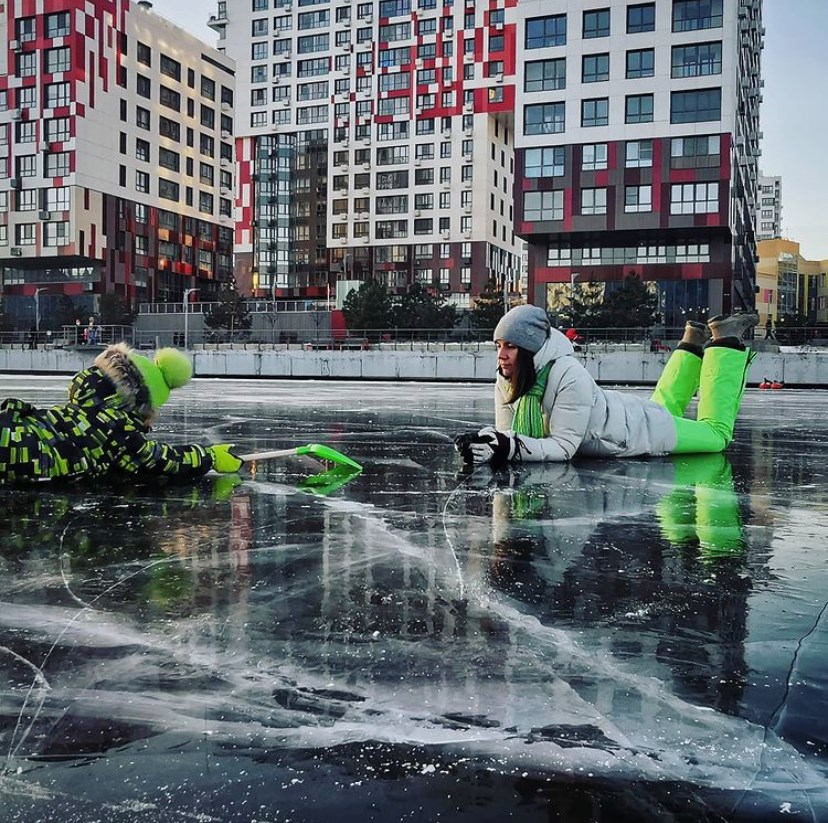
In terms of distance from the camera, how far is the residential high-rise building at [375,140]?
224ft

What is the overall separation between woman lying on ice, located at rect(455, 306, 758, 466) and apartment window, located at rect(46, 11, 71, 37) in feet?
209

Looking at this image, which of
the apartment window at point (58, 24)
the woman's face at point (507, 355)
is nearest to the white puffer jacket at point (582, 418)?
the woman's face at point (507, 355)

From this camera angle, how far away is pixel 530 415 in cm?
525

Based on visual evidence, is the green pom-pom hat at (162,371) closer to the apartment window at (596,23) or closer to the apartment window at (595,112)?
the apartment window at (595,112)

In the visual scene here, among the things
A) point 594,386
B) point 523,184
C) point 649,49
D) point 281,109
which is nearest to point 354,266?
point 281,109

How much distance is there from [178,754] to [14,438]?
331 centimetres

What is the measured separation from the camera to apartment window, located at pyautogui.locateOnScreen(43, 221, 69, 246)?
61.3 m

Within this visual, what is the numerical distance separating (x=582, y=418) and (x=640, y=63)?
1760 inches

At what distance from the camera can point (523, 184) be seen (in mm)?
47594

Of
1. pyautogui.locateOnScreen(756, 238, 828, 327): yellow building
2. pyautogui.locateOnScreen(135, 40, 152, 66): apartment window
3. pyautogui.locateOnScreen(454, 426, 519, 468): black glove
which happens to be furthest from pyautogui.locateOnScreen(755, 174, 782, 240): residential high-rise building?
pyautogui.locateOnScreen(454, 426, 519, 468): black glove

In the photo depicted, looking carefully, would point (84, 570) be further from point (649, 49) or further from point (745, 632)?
point (649, 49)

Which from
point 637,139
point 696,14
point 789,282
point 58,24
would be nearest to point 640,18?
point 696,14

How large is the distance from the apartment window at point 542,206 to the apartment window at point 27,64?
3679 cm

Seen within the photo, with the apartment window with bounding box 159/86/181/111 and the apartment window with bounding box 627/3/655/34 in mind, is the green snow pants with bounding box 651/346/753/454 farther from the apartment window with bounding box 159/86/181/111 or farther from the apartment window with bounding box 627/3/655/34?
the apartment window with bounding box 159/86/181/111
